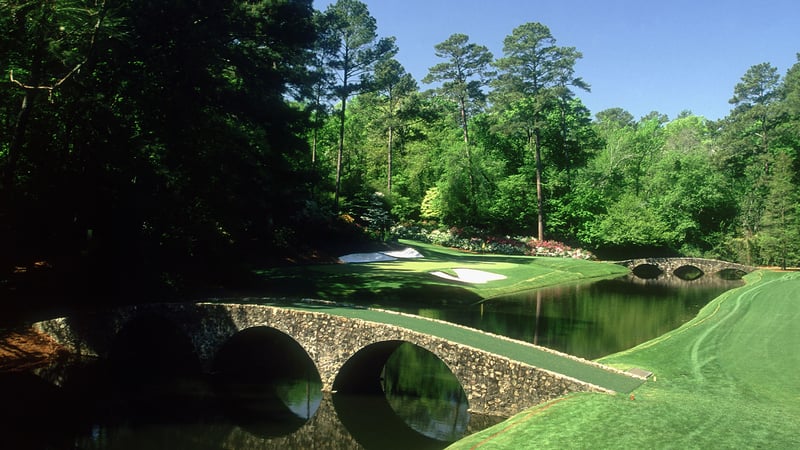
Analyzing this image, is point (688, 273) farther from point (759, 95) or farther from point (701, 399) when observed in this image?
point (701, 399)

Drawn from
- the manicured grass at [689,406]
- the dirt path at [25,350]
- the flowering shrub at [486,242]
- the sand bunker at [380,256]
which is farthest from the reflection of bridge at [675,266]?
the dirt path at [25,350]

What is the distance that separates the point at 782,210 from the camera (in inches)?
1905

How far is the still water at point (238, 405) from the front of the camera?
12656mm

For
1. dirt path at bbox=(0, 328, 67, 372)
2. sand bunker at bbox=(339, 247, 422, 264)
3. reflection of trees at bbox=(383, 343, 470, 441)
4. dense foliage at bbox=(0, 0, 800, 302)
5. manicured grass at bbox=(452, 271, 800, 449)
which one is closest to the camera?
manicured grass at bbox=(452, 271, 800, 449)

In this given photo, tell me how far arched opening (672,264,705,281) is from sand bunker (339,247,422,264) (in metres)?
25.2

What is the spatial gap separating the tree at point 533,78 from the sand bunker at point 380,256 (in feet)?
57.4

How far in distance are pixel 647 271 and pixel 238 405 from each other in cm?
4807

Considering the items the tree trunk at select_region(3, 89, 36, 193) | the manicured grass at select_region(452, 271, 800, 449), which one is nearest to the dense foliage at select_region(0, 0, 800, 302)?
the tree trunk at select_region(3, 89, 36, 193)

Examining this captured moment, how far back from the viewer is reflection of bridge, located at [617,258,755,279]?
49400 mm

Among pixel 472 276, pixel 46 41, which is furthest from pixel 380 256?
pixel 46 41

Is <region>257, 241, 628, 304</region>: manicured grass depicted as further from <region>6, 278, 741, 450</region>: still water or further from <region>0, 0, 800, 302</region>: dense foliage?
<region>6, 278, 741, 450</region>: still water

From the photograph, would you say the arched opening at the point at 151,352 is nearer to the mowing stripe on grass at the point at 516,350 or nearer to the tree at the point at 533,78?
the mowing stripe on grass at the point at 516,350

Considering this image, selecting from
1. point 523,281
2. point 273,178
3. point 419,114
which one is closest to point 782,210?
point 523,281

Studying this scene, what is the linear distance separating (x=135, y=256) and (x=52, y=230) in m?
3.09
